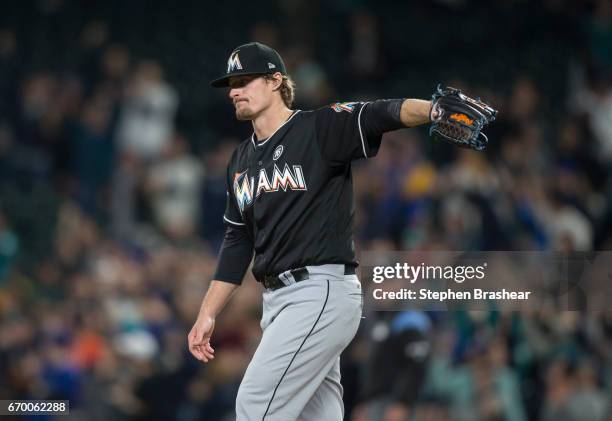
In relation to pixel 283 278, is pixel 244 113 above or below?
above

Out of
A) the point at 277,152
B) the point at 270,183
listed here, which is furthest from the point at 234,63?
the point at 270,183

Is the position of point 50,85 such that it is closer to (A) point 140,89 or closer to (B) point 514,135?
(A) point 140,89

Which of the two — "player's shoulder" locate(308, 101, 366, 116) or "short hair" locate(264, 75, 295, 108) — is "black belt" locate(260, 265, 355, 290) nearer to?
"player's shoulder" locate(308, 101, 366, 116)

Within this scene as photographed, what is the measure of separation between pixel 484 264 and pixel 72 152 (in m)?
6.15

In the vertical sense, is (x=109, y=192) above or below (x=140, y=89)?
below

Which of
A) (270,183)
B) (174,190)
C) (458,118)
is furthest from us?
(174,190)

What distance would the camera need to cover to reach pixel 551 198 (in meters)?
8.71

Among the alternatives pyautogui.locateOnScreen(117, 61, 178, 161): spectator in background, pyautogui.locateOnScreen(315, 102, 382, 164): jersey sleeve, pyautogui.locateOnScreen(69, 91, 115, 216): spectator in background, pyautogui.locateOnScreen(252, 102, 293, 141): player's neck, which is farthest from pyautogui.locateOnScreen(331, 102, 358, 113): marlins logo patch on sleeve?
pyautogui.locateOnScreen(69, 91, 115, 216): spectator in background

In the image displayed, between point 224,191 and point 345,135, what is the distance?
246 inches

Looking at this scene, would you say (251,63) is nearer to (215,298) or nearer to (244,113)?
(244,113)

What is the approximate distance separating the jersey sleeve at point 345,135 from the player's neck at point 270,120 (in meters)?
0.21

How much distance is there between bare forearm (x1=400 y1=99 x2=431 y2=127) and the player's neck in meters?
0.64

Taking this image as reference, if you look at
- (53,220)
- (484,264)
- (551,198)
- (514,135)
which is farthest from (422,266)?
(53,220)

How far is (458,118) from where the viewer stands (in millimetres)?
3840
